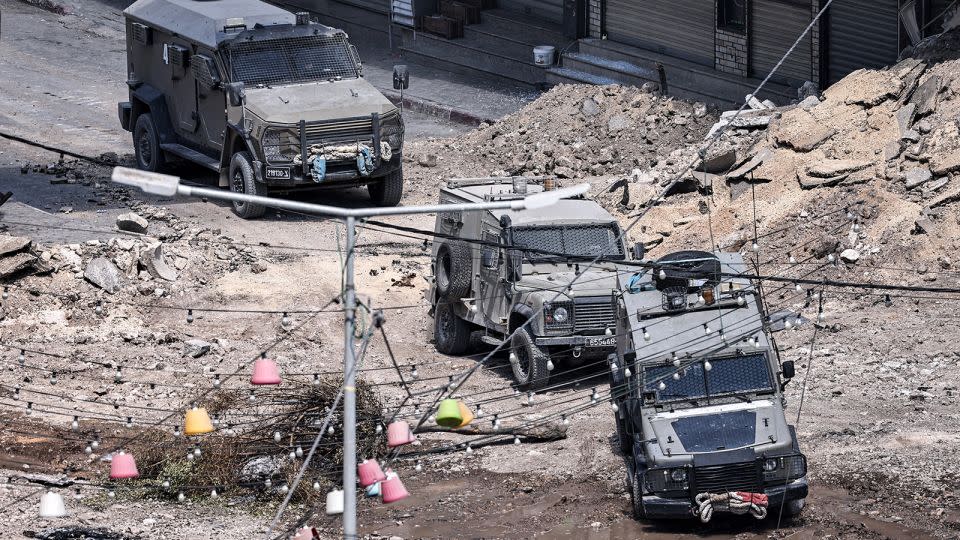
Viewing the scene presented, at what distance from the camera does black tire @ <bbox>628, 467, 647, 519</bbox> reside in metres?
14.9

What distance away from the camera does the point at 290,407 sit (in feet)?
57.3

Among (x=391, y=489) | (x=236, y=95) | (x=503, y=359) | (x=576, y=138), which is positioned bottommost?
(x=503, y=359)

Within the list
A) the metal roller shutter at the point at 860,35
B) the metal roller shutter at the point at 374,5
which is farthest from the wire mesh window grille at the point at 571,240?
the metal roller shutter at the point at 374,5

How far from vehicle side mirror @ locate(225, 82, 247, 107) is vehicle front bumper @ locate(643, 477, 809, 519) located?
11.8 m

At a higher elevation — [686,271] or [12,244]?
[686,271]

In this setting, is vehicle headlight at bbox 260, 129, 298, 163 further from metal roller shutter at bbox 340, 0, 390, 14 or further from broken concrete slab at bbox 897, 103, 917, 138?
metal roller shutter at bbox 340, 0, 390, 14

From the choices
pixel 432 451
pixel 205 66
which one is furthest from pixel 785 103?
pixel 432 451

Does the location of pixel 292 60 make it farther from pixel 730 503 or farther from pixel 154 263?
pixel 730 503

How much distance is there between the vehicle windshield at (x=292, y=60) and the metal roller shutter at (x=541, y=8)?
9.06 meters

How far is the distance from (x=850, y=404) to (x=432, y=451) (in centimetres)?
457

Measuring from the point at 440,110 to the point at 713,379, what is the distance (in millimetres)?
17339

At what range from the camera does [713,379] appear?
15.2 meters

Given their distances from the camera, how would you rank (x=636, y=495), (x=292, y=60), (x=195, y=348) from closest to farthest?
(x=636, y=495) < (x=195, y=348) < (x=292, y=60)

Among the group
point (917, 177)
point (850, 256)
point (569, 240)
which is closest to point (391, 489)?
point (569, 240)
